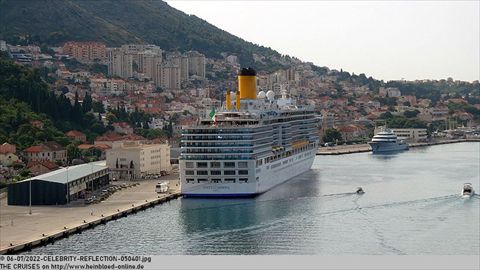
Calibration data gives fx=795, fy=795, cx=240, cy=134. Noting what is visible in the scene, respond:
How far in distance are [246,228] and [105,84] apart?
2976cm

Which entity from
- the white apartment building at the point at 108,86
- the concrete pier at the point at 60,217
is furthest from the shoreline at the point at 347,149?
the concrete pier at the point at 60,217

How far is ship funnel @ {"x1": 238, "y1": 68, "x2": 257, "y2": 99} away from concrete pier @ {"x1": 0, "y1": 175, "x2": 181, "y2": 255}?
346cm

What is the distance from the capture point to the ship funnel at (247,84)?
1839cm

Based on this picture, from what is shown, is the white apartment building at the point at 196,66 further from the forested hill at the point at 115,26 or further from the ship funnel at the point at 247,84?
the ship funnel at the point at 247,84

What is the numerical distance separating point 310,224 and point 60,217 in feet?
12.6

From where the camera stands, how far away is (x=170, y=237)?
10.4m

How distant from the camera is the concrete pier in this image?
396 inches

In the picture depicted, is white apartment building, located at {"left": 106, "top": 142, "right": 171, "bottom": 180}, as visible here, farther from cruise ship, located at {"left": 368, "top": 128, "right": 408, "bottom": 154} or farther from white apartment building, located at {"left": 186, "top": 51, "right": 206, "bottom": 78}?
white apartment building, located at {"left": 186, "top": 51, "right": 206, "bottom": 78}

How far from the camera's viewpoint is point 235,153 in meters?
14.8

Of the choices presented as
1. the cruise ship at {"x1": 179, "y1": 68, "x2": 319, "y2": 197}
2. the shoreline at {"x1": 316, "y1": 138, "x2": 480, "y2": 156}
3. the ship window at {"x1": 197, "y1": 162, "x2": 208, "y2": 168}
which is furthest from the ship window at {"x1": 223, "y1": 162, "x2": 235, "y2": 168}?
the shoreline at {"x1": 316, "y1": 138, "x2": 480, "y2": 156}

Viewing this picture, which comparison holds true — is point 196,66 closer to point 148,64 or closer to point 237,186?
point 148,64

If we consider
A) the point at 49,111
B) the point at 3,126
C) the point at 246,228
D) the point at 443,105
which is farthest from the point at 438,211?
the point at 443,105

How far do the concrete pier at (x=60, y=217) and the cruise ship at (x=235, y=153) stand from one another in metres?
0.75

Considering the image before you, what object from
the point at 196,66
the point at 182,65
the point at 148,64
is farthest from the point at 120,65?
the point at 196,66
